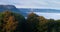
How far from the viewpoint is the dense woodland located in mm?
2094

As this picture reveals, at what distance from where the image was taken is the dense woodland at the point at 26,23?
6.87 ft

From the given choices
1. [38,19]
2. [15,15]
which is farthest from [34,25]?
[15,15]

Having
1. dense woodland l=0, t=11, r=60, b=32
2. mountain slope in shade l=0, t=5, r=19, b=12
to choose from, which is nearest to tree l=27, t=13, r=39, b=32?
dense woodland l=0, t=11, r=60, b=32

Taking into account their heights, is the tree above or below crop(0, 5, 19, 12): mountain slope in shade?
below

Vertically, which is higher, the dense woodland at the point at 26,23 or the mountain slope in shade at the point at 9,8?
the mountain slope in shade at the point at 9,8

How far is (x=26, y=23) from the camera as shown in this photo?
2.22 m

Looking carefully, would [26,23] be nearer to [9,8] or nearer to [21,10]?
[21,10]

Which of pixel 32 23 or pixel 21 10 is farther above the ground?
pixel 21 10

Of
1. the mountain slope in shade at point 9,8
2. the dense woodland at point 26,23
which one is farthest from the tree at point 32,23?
the mountain slope in shade at point 9,8

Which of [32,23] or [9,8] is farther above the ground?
[9,8]

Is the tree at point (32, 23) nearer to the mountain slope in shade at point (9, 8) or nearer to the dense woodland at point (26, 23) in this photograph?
the dense woodland at point (26, 23)

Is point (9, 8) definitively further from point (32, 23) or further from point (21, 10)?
point (32, 23)

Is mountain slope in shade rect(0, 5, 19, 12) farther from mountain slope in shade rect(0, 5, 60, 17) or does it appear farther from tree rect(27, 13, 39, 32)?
tree rect(27, 13, 39, 32)

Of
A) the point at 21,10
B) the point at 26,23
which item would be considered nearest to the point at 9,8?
the point at 21,10
